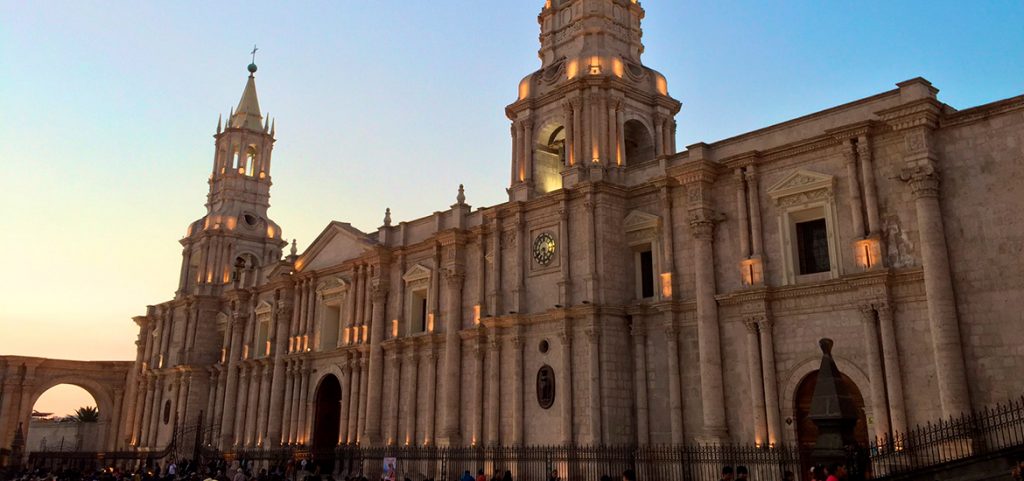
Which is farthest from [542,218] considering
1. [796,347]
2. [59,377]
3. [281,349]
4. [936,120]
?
[59,377]

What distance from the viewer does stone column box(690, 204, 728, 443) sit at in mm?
22438

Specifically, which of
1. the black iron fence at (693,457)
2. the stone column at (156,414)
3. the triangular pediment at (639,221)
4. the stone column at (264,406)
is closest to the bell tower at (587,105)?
the triangular pediment at (639,221)

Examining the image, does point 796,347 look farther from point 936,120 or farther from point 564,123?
point 564,123

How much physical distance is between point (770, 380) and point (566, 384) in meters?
6.40

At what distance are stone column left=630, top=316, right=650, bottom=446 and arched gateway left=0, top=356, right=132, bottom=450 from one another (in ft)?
123

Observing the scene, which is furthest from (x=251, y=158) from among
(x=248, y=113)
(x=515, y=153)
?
(x=515, y=153)

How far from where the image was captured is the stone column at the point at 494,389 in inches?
1081

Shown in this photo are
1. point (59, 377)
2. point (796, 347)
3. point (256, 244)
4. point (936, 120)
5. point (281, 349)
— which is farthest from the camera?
point (59, 377)

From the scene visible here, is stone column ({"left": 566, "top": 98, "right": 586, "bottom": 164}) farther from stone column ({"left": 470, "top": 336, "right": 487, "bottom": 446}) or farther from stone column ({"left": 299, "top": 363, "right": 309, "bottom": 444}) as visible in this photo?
stone column ({"left": 299, "top": 363, "right": 309, "bottom": 444})

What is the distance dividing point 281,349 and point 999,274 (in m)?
30.0

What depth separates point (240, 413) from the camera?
40312 mm

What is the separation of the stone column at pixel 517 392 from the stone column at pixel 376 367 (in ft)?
25.5

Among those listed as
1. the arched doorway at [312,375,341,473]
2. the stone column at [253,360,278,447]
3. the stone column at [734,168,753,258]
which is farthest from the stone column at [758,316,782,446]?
the stone column at [253,360,278,447]

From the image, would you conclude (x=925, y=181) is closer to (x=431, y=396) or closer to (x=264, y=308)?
(x=431, y=396)
